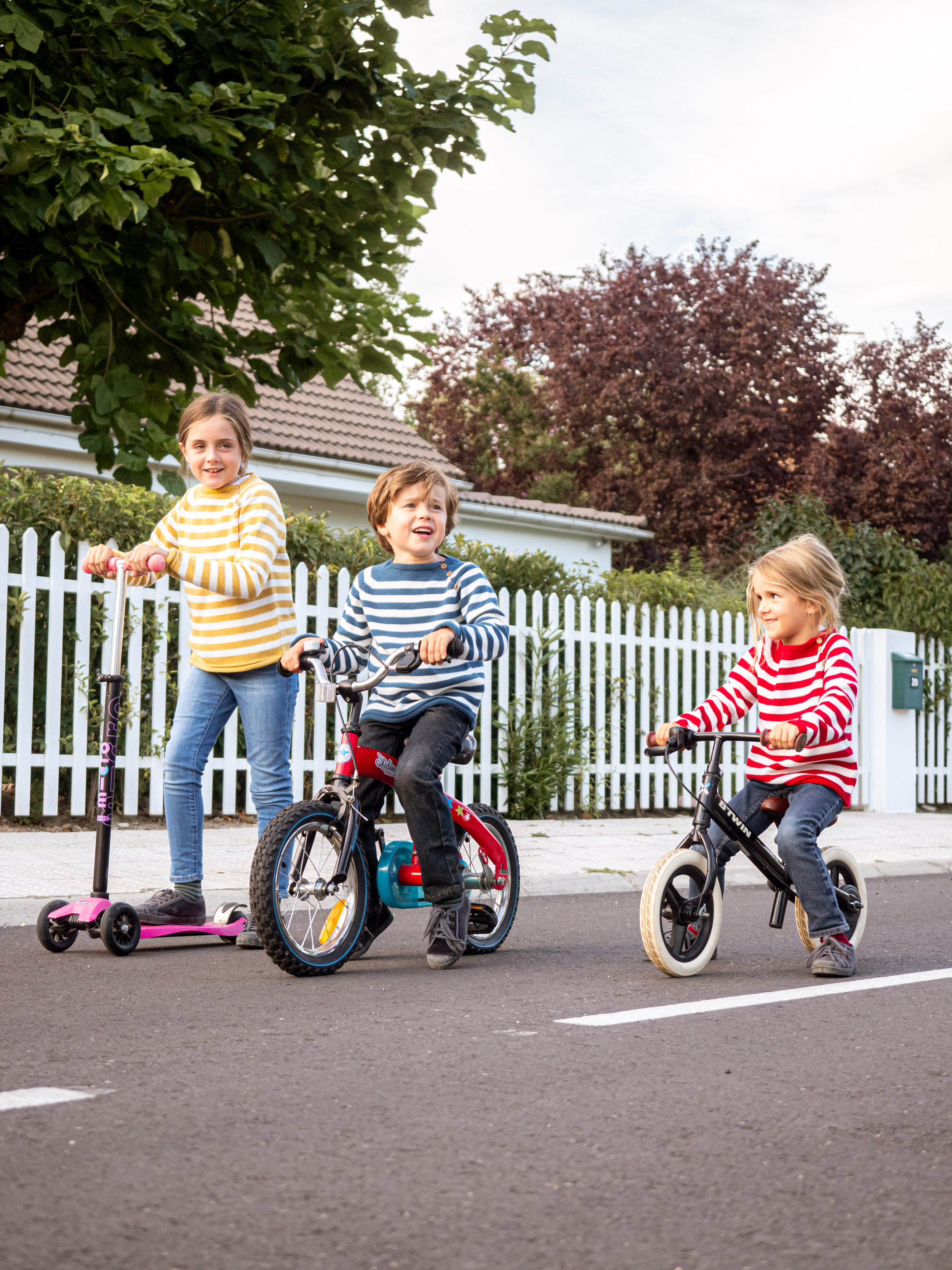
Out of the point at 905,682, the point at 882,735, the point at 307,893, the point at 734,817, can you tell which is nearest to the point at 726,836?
the point at 734,817

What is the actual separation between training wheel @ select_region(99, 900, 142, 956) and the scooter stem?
3.0 inches

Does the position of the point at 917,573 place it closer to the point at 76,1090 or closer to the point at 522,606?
the point at 522,606

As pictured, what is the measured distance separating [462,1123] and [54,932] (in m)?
2.50

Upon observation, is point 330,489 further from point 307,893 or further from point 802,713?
point 307,893

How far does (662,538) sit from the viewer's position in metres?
29.7

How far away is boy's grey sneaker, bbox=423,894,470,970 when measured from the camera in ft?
16.3

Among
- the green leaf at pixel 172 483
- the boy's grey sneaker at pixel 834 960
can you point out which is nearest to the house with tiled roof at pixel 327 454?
the green leaf at pixel 172 483

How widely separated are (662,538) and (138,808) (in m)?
21.6

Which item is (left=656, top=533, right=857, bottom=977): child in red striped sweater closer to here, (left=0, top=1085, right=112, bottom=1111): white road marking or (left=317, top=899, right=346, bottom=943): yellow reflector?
(left=317, top=899, right=346, bottom=943): yellow reflector

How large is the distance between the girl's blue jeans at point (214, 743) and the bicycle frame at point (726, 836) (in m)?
1.45

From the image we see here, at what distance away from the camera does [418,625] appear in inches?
197

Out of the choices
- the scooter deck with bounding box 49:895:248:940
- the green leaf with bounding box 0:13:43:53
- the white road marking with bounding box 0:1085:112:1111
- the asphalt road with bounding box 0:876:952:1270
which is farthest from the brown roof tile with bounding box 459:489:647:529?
the white road marking with bounding box 0:1085:112:1111

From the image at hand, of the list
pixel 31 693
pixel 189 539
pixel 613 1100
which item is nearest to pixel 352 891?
pixel 189 539

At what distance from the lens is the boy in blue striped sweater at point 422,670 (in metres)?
4.86
